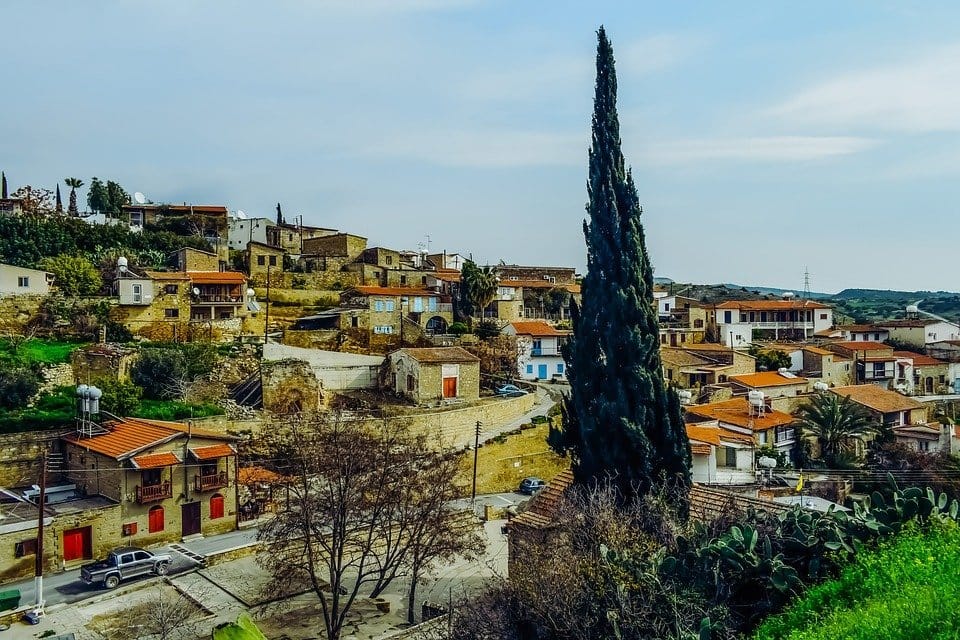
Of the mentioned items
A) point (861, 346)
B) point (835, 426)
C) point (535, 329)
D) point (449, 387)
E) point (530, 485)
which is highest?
point (535, 329)

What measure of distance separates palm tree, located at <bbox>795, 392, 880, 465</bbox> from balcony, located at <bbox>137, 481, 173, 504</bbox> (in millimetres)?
28964

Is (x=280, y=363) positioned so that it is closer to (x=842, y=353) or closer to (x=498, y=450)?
(x=498, y=450)

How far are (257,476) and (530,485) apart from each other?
12.5 metres

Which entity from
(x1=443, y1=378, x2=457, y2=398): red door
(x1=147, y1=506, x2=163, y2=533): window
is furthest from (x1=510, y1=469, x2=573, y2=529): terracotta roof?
(x1=443, y1=378, x2=457, y2=398): red door

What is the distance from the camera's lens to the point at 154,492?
Result: 23484 mm

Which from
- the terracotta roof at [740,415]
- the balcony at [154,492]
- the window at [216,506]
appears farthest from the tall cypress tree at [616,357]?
the terracotta roof at [740,415]

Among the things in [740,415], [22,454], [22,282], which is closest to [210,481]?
[22,454]

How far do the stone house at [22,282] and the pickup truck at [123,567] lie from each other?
20387 mm

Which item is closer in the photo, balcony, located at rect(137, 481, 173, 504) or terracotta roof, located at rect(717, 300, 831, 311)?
balcony, located at rect(137, 481, 173, 504)

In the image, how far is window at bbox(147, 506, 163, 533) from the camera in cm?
2369

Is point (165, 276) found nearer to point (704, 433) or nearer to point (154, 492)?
point (154, 492)

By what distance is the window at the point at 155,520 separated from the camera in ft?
77.7

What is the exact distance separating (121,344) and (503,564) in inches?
877

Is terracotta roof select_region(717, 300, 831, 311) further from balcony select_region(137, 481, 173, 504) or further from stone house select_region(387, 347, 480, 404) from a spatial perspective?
balcony select_region(137, 481, 173, 504)
